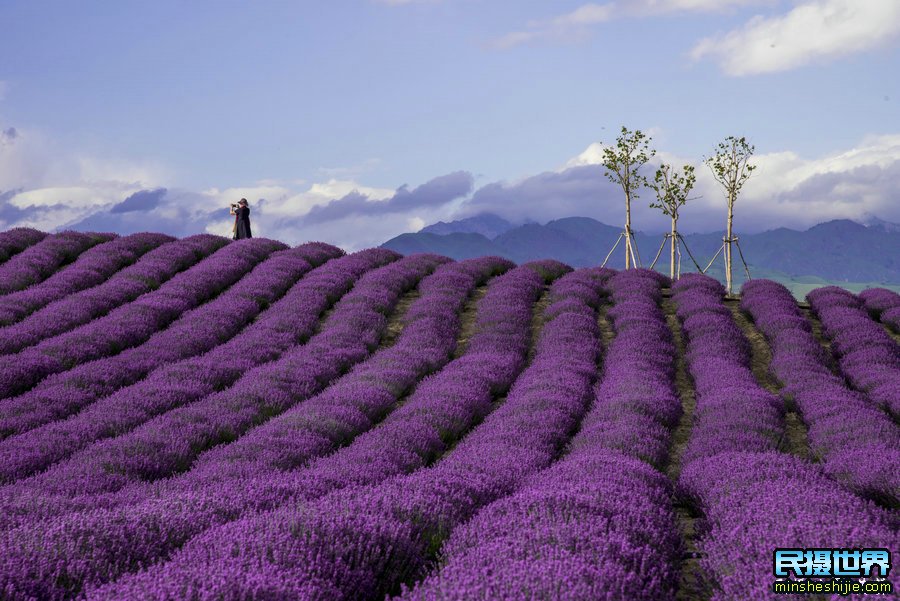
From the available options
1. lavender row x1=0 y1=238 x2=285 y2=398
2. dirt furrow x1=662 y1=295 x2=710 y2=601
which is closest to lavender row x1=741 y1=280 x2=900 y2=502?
dirt furrow x1=662 y1=295 x2=710 y2=601

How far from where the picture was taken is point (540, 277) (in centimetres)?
1878

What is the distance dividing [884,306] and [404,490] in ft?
49.4

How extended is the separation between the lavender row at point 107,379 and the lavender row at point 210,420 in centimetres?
67

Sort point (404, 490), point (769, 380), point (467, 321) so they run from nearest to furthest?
point (404, 490) < point (769, 380) < point (467, 321)

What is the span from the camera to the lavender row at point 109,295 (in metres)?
12.8

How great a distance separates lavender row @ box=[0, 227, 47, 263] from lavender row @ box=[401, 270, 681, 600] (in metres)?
17.0

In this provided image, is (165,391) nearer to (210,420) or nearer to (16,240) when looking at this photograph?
(210,420)

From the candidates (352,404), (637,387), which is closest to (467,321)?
(637,387)

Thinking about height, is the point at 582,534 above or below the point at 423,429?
above

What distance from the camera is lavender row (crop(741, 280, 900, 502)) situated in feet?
21.0

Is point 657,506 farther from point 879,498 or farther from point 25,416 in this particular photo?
point 25,416

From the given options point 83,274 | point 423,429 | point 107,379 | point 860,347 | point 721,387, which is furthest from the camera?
point 83,274

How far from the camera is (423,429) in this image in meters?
8.22

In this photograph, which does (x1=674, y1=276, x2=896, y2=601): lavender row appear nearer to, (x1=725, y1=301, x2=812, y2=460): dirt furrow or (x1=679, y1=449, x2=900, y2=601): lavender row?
(x1=679, y1=449, x2=900, y2=601): lavender row
